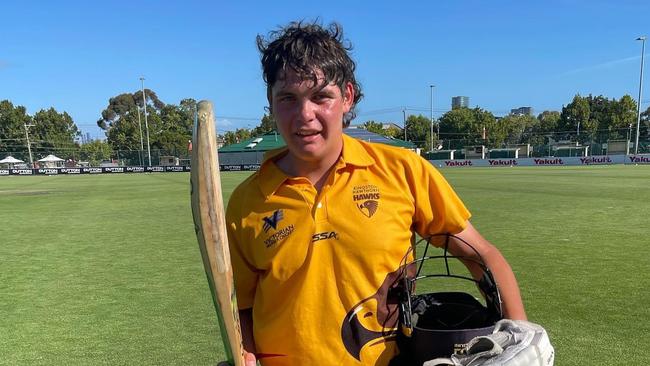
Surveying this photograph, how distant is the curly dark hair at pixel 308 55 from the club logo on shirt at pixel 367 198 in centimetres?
37

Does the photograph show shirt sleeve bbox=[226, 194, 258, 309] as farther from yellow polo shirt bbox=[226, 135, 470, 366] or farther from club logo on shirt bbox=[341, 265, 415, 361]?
club logo on shirt bbox=[341, 265, 415, 361]

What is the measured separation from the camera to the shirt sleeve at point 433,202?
5.88 ft

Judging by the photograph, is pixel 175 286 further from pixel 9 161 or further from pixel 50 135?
pixel 50 135

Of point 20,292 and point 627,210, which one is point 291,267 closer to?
point 20,292

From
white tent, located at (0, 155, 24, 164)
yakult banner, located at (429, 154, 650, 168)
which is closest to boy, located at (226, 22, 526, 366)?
yakult banner, located at (429, 154, 650, 168)

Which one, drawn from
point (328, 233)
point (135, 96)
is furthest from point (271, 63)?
point (135, 96)

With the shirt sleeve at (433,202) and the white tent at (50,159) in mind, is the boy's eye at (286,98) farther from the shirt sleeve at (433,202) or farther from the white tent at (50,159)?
the white tent at (50,159)

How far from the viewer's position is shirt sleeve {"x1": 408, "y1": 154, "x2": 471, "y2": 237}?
179cm

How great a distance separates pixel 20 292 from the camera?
243 inches

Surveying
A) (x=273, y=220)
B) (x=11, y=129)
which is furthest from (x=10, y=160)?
(x=273, y=220)

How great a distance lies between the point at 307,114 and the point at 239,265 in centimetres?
61

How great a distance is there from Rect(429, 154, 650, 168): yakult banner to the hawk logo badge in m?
46.0

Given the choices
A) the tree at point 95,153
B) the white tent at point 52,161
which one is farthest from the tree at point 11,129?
the tree at point 95,153

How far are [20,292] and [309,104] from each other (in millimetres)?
6042
